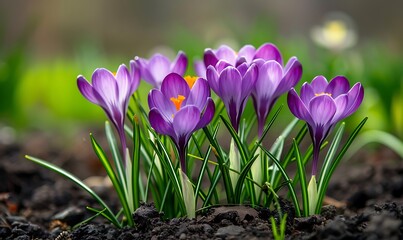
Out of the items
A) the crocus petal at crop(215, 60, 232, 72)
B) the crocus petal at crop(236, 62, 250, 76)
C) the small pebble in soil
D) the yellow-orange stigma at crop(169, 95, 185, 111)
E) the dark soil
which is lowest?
the dark soil

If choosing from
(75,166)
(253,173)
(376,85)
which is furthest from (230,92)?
(376,85)

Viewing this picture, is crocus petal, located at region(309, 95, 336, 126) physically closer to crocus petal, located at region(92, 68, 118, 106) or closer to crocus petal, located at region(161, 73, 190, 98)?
crocus petal, located at region(161, 73, 190, 98)

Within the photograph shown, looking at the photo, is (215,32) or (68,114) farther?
(215,32)

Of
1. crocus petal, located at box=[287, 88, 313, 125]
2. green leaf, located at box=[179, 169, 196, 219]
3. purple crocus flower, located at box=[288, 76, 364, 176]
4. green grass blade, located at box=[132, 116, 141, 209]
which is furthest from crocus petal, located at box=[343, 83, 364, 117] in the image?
green grass blade, located at box=[132, 116, 141, 209]

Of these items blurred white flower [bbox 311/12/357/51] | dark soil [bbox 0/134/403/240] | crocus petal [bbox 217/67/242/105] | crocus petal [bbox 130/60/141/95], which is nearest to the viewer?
dark soil [bbox 0/134/403/240]

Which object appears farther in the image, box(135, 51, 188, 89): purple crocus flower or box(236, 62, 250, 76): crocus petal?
box(135, 51, 188, 89): purple crocus flower

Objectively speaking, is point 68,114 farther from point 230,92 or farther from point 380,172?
point 230,92
